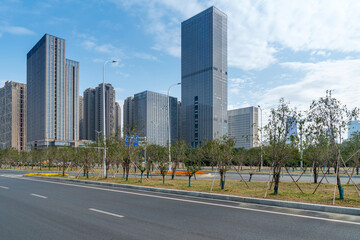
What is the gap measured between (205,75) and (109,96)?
69890 millimetres

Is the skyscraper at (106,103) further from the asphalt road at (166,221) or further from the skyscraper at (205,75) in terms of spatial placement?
the asphalt road at (166,221)

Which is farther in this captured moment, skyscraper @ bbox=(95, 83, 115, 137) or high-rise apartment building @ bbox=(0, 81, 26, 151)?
skyscraper @ bbox=(95, 83, 115, 137)

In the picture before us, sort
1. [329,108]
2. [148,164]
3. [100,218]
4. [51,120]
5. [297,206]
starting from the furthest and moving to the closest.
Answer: [51,120]
[148,164]
[329,108]
[297,206]
[100,218]

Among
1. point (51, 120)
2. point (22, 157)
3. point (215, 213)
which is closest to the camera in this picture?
point (215, 213)

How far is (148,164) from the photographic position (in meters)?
26.2

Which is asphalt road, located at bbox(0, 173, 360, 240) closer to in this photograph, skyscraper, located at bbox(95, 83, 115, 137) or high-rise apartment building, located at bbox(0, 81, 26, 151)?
skyscraper, located at bbox(95, 83, 115, 137)

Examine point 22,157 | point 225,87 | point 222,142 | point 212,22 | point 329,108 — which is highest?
point 212,22

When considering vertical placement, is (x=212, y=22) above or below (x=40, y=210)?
above

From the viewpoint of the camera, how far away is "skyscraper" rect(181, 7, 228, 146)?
158m

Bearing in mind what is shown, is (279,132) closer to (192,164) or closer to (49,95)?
(192,164)

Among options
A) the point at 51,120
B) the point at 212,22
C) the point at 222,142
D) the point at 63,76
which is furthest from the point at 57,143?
the point at 222,142

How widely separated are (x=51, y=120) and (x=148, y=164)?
445 ft

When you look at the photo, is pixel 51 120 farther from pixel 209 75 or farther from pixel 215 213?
pixel 215 213

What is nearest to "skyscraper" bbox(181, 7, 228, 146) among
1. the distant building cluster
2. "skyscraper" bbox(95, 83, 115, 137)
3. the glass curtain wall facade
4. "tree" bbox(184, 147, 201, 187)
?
the distant building cluster
